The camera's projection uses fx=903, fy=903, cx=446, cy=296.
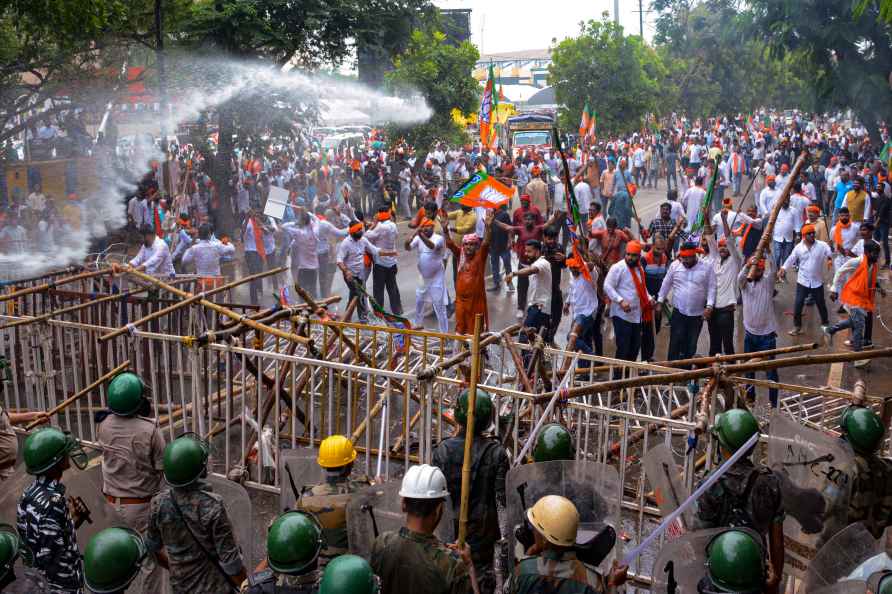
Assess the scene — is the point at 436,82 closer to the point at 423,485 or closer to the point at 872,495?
the point at 872,495

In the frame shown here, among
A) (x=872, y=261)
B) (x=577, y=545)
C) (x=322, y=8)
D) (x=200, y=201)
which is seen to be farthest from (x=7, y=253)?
(x=577, y=545)

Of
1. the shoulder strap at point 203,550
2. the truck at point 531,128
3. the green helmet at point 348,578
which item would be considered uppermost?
the truck at point 531,128

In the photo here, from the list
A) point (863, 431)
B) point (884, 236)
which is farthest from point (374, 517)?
point (884, 236)

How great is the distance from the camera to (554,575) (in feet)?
11.4

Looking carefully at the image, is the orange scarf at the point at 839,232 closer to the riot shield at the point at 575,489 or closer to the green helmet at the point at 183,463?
the riot shield at the point at 575,489

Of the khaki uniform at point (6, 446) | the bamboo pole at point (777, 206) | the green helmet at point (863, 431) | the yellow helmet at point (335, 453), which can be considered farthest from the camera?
the bamboo pole at point (777, 206)

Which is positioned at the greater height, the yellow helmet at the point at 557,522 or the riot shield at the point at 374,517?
the yellow helmet at the point at 557,522

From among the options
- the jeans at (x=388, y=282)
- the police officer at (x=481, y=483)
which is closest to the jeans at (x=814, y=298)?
the jeans at (x=388, y=282)

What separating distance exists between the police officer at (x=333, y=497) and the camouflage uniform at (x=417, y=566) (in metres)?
0.50

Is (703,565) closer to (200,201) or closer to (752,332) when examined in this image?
(752,332)

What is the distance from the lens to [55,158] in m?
21.5

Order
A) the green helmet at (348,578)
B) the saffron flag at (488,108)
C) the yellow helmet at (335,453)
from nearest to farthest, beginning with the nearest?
the green helmet at (348,578) → the yellow helmet at (335,453) → the saffron flag at (488,108)

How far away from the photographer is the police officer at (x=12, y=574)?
131 inches

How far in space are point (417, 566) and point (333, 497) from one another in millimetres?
724
